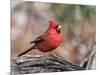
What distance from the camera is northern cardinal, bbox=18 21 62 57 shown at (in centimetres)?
225

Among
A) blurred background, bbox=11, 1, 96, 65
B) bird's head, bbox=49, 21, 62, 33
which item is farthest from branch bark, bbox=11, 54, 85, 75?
bird's head, bbox=49, 21, 62, 33

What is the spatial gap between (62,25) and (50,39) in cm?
22

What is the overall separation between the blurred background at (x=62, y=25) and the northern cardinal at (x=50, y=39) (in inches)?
1.7

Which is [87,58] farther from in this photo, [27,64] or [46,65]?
[27,64]

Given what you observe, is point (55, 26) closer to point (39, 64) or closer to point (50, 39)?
point (50, 39)

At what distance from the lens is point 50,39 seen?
2297mm

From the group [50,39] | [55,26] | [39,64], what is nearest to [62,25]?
[55,26]

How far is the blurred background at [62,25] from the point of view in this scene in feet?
7.06

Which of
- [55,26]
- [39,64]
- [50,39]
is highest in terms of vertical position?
[55,26]

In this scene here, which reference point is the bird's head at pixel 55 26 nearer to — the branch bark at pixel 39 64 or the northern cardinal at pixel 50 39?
the northern cardinal at pixel 50 39

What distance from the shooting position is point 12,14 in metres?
2.13

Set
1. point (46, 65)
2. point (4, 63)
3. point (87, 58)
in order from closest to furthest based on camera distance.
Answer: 1. point (4, 63)
2. point (46, 65)
3. point (87, 58)
